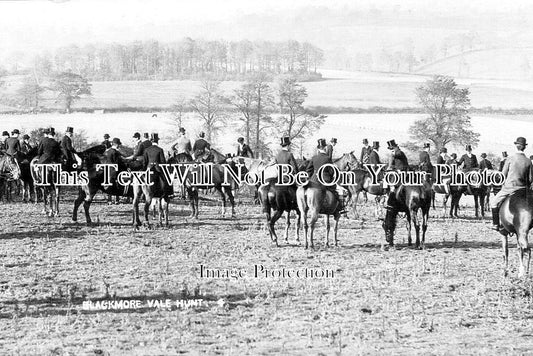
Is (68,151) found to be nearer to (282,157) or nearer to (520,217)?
(282,157)

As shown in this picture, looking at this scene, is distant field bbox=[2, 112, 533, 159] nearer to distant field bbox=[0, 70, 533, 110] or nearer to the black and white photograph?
the black and white photograph

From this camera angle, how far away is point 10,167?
71.0ft

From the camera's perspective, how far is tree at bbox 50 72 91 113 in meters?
59.2

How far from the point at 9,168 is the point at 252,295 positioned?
46.8 feet

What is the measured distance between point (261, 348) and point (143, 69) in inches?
2751

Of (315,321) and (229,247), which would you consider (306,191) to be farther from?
(315,321)

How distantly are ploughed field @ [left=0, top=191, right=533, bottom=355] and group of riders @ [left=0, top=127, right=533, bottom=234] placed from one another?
5.52 feet

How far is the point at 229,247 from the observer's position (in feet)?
48.2

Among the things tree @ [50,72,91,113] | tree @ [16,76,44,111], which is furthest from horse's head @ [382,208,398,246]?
tree @ [16,76,44,111]

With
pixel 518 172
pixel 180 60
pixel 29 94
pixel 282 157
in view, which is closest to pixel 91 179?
pixel 282 157

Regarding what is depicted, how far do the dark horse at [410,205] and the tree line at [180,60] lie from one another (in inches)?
1996

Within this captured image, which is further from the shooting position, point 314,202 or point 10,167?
point 10,167

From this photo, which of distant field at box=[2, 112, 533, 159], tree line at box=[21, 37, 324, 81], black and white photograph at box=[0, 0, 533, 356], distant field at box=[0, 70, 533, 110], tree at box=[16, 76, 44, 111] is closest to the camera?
black and white photograph at box=[0, 0, 533, 356]

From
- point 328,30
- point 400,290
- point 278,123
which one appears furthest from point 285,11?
point 400,290
